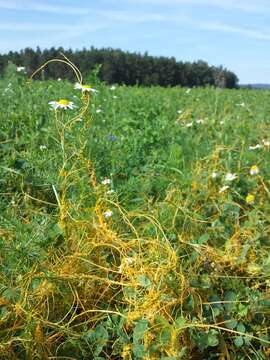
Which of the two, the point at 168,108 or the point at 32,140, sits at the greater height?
the point at 32,140

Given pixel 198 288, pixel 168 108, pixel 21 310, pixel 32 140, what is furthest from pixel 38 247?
pixel 168 108

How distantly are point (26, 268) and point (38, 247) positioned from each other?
14 centimetres

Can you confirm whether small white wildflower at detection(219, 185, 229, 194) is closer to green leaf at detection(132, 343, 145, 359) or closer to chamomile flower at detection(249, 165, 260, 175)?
chamomile flower at detection(249, 165, 260, 175)

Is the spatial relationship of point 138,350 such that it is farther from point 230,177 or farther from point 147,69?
point 147,69

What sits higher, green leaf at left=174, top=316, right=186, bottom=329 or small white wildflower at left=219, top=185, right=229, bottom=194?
small white wildflower at left=219, top=185, right=229, bottom=194

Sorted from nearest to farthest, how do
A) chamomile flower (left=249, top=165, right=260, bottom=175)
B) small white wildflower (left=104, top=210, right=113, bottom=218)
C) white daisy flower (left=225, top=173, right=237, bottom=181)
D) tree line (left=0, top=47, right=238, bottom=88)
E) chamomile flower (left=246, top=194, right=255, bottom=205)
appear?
1. small white wildflower (left=104, top=210, right=113, bottom=218)
2. chamomile flower (left=246, top=194, right=255, bottom=205)
3. white daisy flower (left=225, top=173, right=237, bottom=181)
4. chamomile flower (left=249, top=165, right=260, bottom=175)
5. tree line (left=0, top=47, right=238, bottom=88)

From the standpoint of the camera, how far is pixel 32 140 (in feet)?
13.4

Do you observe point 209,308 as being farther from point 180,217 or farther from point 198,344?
point 180,217

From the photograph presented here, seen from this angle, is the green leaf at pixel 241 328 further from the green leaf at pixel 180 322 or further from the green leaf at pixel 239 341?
the green leaf at pixel 180 322

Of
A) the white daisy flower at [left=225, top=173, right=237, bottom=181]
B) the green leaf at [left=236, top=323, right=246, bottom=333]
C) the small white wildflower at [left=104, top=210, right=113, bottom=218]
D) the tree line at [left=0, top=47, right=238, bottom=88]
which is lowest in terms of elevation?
the tree line at [left=0, top=47, right=238, bottom=88]

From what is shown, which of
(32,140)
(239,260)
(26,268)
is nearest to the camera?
(26,268)

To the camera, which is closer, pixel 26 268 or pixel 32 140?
pixel 26 268

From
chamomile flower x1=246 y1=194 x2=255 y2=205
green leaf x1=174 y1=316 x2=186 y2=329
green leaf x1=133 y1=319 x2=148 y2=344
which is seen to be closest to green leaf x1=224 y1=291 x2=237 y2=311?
green leaf x1=174 y1=316 x2=186 y2=329

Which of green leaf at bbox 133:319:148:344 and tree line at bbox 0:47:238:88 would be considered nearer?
green leaf at bbox 133:319:148:344
